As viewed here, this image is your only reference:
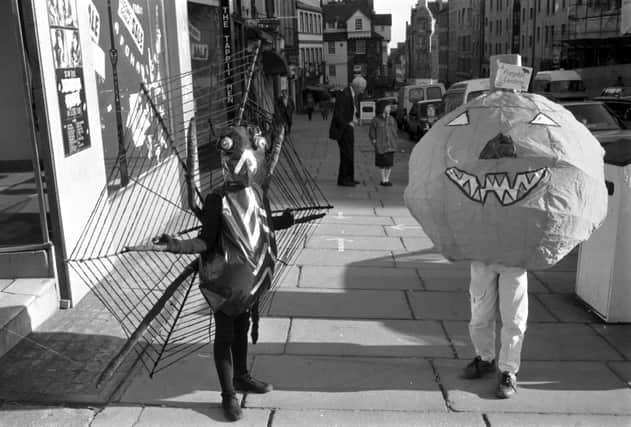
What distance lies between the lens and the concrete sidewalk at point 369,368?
13.0 ft

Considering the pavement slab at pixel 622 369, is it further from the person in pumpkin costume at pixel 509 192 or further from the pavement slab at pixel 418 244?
the pavement slab at pixel 418 244

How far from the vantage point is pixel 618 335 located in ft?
16.8

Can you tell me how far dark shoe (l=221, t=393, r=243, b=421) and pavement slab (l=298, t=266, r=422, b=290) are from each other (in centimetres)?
251

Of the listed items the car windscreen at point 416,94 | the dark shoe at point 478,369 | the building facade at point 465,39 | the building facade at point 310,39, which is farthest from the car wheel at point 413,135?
the building facade at point 465,39

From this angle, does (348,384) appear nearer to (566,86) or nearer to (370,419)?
(370,419)

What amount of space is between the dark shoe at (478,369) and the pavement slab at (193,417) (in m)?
1.39

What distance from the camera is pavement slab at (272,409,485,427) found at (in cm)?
385

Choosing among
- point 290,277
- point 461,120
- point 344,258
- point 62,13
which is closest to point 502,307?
point 461,120

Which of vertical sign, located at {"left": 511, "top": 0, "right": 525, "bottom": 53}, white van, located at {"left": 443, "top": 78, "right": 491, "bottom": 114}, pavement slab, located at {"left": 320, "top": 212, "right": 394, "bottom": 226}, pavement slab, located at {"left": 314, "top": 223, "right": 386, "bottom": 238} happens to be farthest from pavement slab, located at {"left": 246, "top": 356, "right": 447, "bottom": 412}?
vertical sign, located at {"left": 511, "top": 0, "right": 525, "bottom": 53}

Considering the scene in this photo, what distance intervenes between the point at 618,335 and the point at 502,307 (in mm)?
1671

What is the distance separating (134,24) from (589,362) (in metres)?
6.81

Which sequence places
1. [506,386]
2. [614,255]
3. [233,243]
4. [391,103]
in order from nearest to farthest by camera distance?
[233,243] < [506,386] < [614,255] < [391,103]

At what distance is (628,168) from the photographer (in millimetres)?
5156

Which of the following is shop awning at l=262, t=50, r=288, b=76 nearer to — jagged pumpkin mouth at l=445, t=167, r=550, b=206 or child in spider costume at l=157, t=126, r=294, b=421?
child in spider costume at l=157, t=126, r=294, b=421
